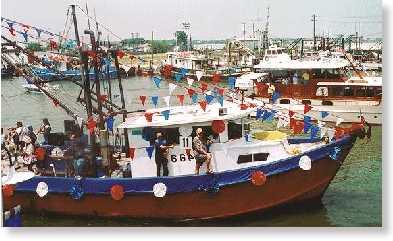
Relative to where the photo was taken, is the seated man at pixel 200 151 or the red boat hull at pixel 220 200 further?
the red boat hull at pixel 220 200

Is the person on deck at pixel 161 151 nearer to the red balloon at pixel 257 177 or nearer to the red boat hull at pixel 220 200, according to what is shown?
the red boat hull at pixel 220 200

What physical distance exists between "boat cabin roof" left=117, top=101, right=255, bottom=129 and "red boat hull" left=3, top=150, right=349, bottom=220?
2.72ft

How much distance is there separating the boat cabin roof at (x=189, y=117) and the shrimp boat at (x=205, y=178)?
0.04 feet

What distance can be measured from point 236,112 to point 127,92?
11.1 m

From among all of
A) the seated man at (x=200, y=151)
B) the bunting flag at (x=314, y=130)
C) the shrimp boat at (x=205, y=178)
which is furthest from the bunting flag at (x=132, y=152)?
the bunting flag at (x=314, y=130)

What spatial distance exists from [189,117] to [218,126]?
37cm

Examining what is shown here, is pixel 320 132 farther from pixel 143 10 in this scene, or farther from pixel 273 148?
pixel 143 10

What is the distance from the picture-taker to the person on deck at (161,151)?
264 inches

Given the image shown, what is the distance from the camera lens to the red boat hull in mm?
6855

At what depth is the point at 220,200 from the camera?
688 centimetres

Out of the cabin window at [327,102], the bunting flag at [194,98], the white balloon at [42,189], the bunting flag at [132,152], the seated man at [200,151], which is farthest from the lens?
the cabin window at [327,102]

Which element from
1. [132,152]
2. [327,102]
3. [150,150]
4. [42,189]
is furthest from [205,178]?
[327,102]

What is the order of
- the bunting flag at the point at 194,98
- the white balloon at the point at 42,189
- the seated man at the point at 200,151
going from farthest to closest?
the bunting flag at the point at 194,98
the white balloon at the point at 42,189
the seated man at the point at 200,151

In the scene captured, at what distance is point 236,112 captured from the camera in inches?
271
